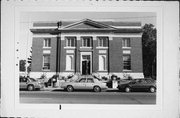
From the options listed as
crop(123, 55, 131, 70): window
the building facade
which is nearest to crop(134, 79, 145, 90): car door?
the building facade

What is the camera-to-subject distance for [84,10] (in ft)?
18.7

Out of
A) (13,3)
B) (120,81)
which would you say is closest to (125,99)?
(120,81)

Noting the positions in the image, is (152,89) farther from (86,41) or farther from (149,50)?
Answer: (86,41)

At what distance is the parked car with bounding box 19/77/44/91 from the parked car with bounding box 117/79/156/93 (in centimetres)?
181

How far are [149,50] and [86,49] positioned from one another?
139 centimetres

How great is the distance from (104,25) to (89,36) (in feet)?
1.34

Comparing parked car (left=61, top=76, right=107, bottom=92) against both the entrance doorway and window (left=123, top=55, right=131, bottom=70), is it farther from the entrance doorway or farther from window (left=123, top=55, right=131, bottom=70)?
window (left=123, top=55, right=131, bottom=70)

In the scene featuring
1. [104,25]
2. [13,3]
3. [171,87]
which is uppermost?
[13,3]

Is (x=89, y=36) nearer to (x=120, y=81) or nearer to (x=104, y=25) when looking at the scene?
(x=104, y=25)

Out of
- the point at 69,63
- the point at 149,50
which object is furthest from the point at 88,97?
the point at 149,50

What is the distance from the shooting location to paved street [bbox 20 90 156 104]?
19.1ft

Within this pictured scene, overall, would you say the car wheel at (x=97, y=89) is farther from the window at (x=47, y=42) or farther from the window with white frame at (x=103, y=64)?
the window at (x=47, y=42)

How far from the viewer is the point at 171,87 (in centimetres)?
566

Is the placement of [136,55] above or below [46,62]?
A: above
